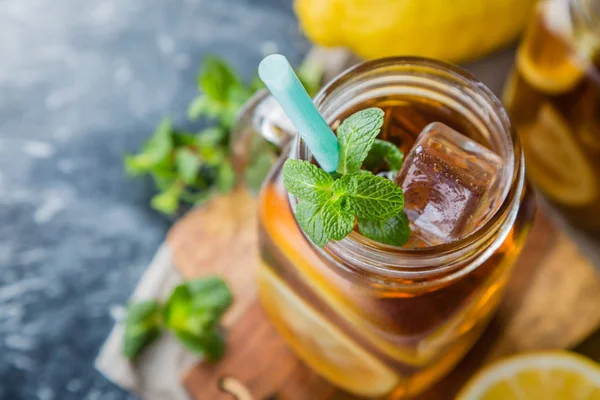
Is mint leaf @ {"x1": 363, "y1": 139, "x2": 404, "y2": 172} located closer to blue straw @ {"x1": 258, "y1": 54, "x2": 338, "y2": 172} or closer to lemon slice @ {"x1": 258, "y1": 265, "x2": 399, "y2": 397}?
blue straw @ {"x1": 258, "y1": 54, "x2": 338, "y2": 172}

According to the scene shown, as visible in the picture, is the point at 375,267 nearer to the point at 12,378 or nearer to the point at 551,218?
the point at 551,218

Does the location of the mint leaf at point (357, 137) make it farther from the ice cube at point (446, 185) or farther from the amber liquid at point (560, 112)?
the amber liquid at point (560, 112)

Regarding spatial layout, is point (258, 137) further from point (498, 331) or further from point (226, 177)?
point (498, 331)

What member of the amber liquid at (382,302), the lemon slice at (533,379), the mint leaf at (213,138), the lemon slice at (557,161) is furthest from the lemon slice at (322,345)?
the lemon slice at (557,161)

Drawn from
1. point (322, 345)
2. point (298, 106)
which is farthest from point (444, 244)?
point (322, 345)

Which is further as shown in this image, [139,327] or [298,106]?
[139,327]

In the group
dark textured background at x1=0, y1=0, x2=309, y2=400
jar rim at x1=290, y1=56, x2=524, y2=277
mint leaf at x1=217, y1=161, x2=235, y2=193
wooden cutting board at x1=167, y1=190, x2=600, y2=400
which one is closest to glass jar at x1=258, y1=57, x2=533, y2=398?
jar rim at x1=290, y1=56, x2=524, y2=277

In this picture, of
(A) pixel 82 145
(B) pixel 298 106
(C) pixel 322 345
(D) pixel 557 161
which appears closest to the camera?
(B) pixel 298 106
